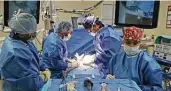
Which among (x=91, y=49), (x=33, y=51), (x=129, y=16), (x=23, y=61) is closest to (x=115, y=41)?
(x=129, y=16)

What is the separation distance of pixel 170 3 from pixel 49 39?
5.78 ft

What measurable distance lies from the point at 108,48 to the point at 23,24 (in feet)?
3.98

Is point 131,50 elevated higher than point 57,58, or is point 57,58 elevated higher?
point 131,50

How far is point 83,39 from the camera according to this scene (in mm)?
3771

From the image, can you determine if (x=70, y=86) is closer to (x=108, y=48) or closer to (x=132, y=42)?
(x=132, y=42)

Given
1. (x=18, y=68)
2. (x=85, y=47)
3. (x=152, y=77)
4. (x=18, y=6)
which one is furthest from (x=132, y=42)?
(x=18, y=6)

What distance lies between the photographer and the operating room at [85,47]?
1.90m

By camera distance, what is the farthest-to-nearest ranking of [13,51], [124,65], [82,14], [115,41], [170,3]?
1. [82,14]
2. [170,3]
3. [115,41]
4. [124,65]
5. [13,51]

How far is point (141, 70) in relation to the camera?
1.95m

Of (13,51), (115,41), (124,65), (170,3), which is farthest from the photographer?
(170,3)

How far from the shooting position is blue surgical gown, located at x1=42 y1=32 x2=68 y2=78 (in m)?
2.96

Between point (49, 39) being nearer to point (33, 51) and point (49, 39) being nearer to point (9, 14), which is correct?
point (9, 14)

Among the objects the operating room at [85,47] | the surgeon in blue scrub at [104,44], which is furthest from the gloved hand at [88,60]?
the surgeon in blue scrub at [104,44]

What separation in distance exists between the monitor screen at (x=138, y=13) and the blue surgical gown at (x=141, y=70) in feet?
3.35
